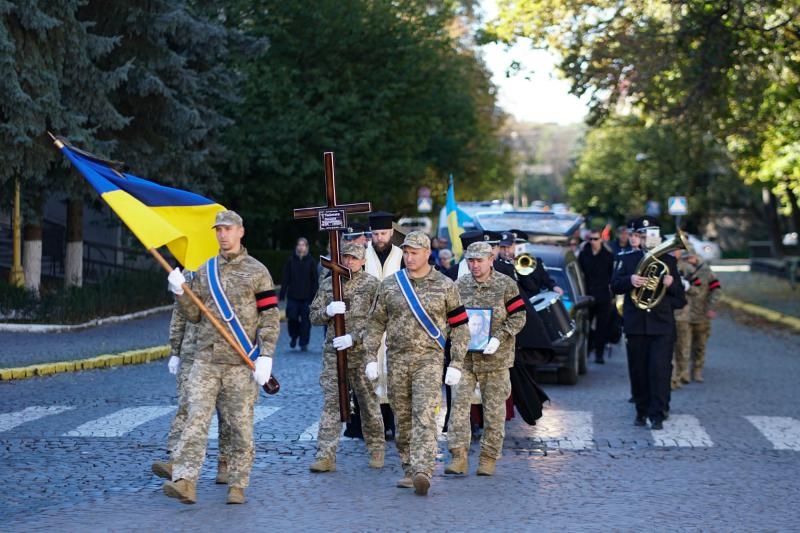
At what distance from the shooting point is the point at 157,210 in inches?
392

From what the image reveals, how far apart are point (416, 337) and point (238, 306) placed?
1361 mm

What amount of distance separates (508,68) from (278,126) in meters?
6.76

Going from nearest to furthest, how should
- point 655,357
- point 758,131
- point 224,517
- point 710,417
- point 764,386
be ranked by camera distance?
point 224,517
point 655,357
point 710,417
point 764,386
point 758,131

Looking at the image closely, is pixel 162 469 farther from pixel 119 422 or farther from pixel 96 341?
pixel 96 341

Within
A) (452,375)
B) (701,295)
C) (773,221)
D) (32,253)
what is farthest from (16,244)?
(773,221)

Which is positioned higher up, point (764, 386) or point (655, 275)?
point (655, 275)

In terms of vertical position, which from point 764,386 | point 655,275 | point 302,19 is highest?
point 302,19

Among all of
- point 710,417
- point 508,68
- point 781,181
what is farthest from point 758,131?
point 710,417

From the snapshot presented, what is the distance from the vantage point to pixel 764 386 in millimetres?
17516

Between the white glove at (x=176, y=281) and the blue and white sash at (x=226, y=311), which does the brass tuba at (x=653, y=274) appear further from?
the white glove at (x=176, y=281)

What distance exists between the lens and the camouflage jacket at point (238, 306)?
358 inches

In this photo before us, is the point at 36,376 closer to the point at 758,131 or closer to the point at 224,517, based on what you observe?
the point at 224,517

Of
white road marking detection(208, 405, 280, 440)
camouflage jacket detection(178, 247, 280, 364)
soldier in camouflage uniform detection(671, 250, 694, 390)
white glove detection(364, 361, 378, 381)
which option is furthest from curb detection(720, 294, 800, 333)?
camouflage jacket detection(178, 247, 280, 364)

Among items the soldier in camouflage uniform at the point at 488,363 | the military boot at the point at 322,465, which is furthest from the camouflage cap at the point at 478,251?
the military boot at the point at 322,465
